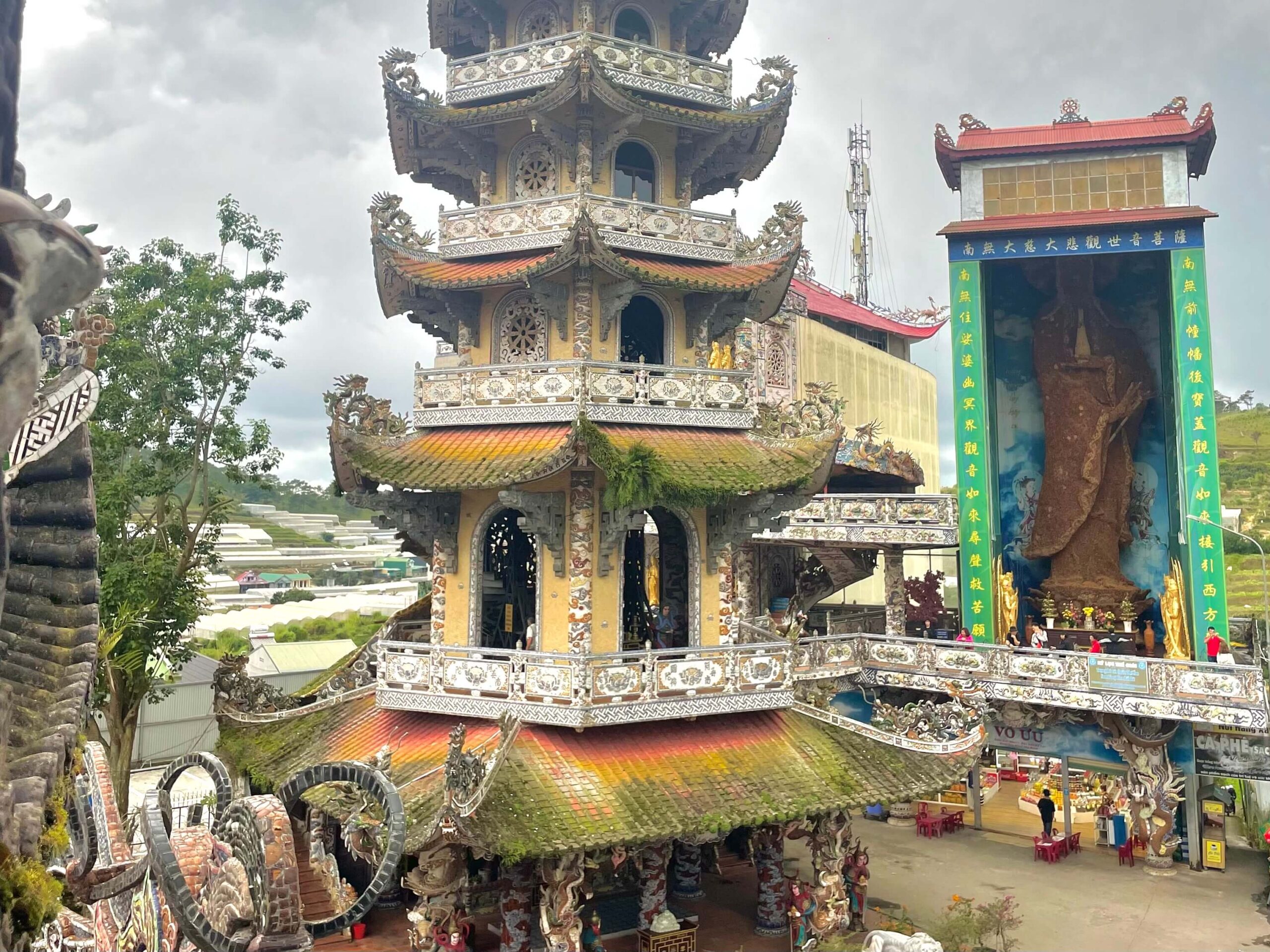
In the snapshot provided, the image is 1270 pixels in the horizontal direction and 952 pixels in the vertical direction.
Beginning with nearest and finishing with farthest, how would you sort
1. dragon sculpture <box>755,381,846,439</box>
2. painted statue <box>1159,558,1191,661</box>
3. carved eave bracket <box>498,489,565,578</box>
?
carved eave bracket <box>498,489,565,578</box>
dragon sculpture <box>755,381,846,439</box>
painted statue <box>1159,558,1191,661</box>

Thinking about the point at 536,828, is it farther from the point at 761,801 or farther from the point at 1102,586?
the point at 1102,586

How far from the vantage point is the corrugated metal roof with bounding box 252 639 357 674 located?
125 feet

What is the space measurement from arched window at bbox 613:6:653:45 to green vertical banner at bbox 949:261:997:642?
1094 cm

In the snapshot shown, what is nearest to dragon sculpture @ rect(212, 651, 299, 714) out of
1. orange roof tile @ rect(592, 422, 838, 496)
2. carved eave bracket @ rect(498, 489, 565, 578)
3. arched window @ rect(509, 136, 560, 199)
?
carved eave bracket @ rect(498, 489, 565, 578)

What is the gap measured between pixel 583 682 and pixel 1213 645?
15.5 metres

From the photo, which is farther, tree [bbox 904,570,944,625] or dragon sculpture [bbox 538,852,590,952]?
tree [bbox 904,570,944,625]

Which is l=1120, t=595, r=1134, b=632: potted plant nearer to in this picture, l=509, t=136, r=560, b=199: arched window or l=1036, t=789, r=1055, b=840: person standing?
l=1036, t=789, r=1055, b=840: person standing

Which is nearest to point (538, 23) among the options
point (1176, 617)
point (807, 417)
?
point (807, 417)

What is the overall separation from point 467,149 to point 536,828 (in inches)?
456

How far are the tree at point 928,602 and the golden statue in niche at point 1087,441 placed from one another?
2.50 meters

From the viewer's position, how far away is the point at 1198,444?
22.9 m

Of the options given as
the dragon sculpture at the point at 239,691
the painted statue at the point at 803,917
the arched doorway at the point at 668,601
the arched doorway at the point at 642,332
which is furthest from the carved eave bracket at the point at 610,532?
the dragon sculpture at the point at 239,691

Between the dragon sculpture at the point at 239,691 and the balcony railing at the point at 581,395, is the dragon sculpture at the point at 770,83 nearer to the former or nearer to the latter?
the balcony railing at the point at 581,395

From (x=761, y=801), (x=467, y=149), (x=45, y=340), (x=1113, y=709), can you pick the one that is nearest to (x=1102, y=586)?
(x=1113, y=709)
